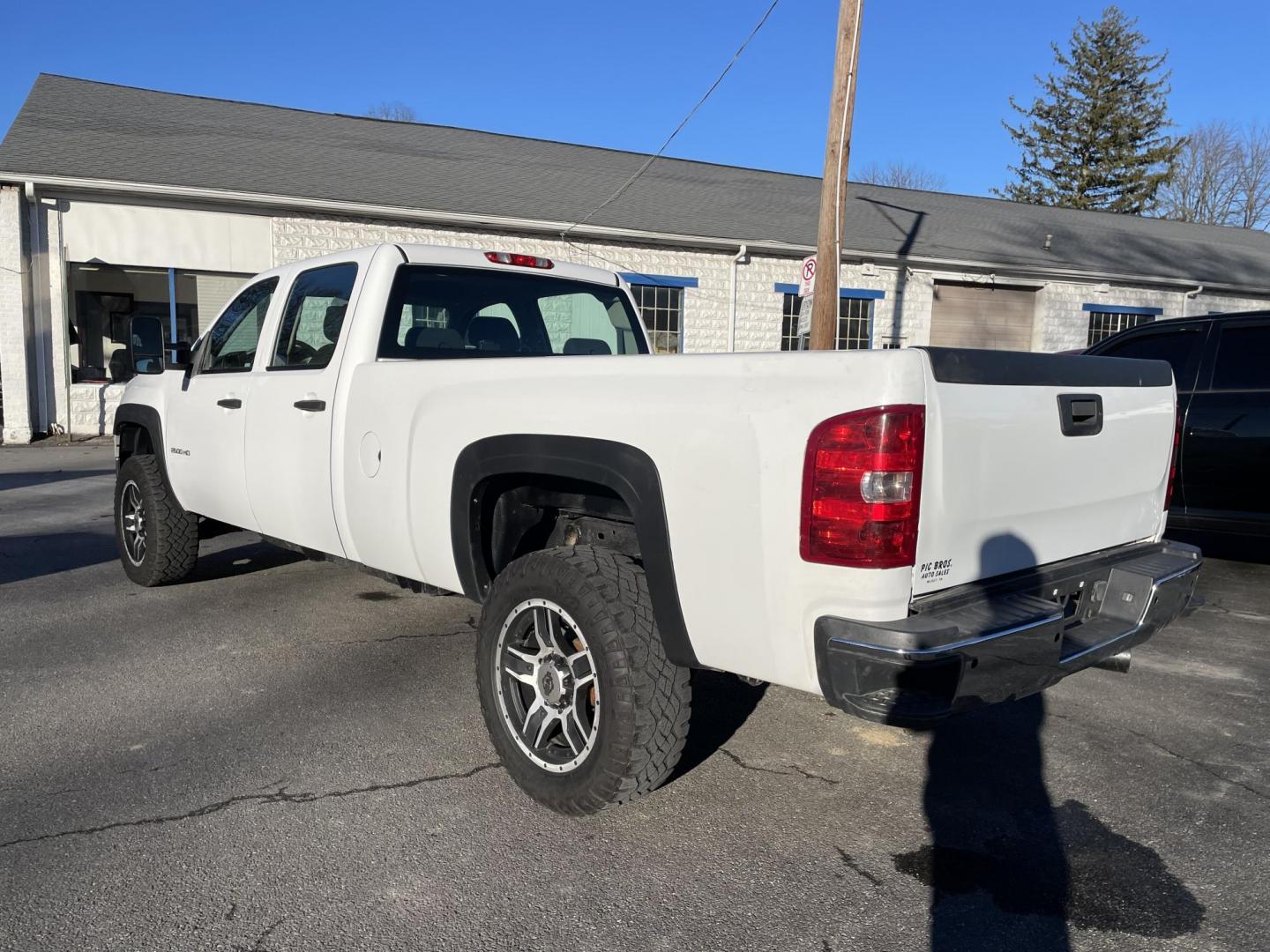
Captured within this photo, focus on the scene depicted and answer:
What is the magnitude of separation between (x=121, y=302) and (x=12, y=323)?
59.7 inches

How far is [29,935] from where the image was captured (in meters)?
2.49

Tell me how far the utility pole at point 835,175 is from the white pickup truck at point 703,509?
264 inches

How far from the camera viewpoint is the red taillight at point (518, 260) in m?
4.75

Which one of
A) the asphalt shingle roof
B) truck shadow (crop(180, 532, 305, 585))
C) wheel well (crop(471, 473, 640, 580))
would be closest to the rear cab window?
wheel well (crop(471, 473, 640, 580))

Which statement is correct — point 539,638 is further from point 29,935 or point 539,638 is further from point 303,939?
point 29,935

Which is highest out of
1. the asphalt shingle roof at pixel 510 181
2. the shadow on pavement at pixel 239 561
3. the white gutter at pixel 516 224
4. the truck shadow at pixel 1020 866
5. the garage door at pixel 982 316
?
the asphalt shingle roof at pixel 510 181

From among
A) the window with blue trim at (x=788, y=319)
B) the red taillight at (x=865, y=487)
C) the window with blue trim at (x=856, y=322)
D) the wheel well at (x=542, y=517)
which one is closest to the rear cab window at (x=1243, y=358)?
the wheel well at (x=542, y=517)

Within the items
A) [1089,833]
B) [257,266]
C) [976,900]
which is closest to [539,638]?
[976,900]

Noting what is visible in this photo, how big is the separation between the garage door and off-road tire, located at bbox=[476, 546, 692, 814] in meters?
18.0

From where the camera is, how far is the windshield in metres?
4.38

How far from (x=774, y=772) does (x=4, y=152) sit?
50.2ft

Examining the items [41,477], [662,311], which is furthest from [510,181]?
[41,477]

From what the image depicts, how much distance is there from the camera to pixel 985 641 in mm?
2533

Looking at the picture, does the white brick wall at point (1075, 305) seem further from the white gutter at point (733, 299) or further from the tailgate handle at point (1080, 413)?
the tailgate handle at point (1080, 413)
